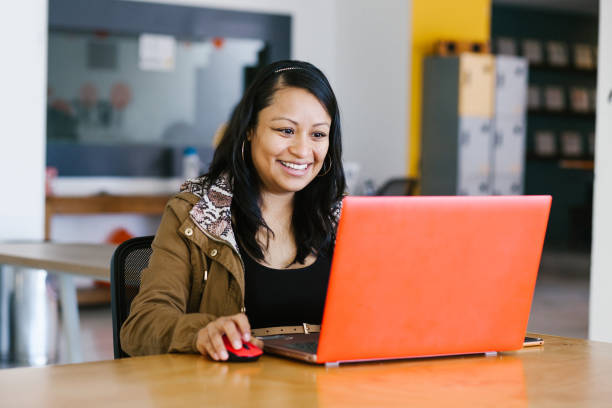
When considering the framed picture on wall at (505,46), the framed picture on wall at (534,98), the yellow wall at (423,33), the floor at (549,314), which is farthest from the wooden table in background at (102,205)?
the framed picture on wall at (534,98)

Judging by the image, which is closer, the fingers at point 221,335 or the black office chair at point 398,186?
the fingers at point 221,335

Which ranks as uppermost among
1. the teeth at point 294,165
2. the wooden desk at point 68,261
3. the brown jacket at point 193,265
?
the teeth at point 294,165

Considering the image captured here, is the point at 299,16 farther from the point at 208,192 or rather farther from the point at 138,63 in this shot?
the point at 208,192

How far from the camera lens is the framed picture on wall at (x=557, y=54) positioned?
10.6 meters

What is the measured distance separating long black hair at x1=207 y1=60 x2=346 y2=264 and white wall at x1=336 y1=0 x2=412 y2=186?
5008 millimetres

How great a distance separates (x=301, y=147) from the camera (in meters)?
1.62

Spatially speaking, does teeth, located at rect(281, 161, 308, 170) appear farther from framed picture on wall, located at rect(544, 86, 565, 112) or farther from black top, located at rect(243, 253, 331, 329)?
framed picture on wall, located at rect(544, 86, 565, 112)

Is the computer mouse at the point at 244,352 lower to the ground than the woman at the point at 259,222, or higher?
lower

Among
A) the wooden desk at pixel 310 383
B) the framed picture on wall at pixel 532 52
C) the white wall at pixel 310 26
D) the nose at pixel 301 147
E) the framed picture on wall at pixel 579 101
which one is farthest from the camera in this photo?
the framed picture on wall at pixel 579 101

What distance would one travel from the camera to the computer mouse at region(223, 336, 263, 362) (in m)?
1.24

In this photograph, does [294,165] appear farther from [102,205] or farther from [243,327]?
[102,205]

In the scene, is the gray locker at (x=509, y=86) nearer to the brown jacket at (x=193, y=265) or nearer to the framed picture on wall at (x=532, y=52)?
the framed picture on wall at (x=532, y=52)

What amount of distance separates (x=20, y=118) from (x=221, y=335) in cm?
357

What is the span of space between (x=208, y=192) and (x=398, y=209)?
1.84ft
